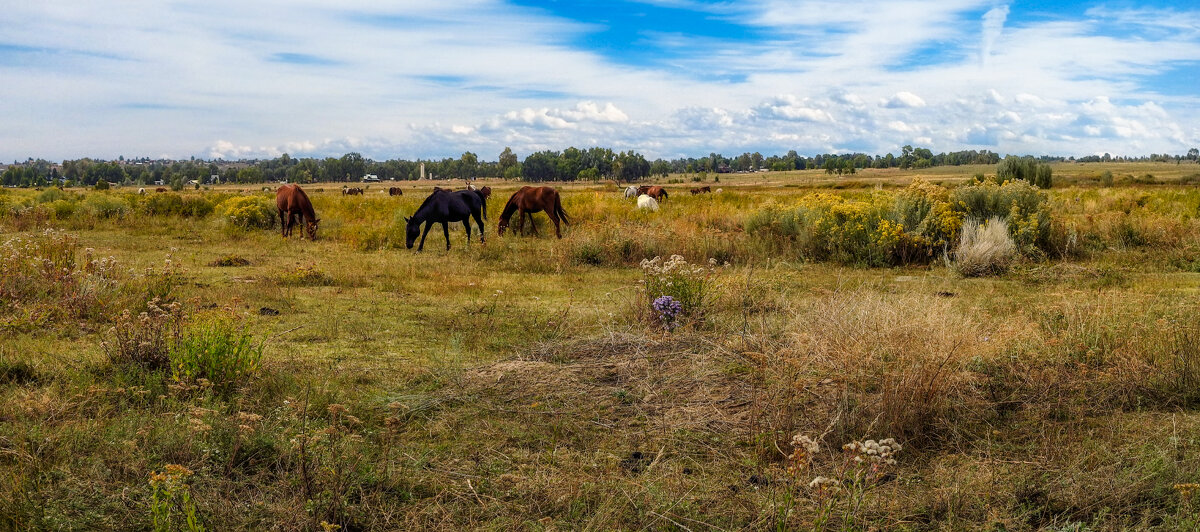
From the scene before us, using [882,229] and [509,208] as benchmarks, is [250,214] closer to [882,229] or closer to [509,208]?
[509,208]

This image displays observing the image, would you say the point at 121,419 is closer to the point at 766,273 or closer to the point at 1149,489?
the point at 1149,489

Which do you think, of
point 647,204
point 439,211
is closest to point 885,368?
point 439,211

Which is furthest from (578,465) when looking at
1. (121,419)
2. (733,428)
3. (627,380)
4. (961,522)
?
(121,419)

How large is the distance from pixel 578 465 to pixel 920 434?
7.06ft

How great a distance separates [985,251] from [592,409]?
8.93 m

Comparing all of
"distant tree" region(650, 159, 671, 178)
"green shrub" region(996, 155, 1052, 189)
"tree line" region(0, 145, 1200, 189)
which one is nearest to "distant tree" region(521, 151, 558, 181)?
"tree line" region(0, 145, 1200, 189)

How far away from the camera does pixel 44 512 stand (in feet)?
11.1

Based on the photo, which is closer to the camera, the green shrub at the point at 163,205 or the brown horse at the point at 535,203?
the brown horse at the point at 535,203

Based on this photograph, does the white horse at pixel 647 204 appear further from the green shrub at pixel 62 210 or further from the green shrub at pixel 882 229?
the green shrub at pixel 62 210

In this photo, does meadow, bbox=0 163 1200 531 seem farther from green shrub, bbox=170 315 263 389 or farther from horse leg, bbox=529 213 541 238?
horse leg, bbox=529 213 541 238

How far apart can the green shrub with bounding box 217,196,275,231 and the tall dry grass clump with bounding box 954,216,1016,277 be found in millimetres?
17508

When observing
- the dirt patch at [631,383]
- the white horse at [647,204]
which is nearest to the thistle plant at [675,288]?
the dirt patch at [631,383]

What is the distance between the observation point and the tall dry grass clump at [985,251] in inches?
457

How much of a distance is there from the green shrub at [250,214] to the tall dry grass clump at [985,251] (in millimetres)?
17508
